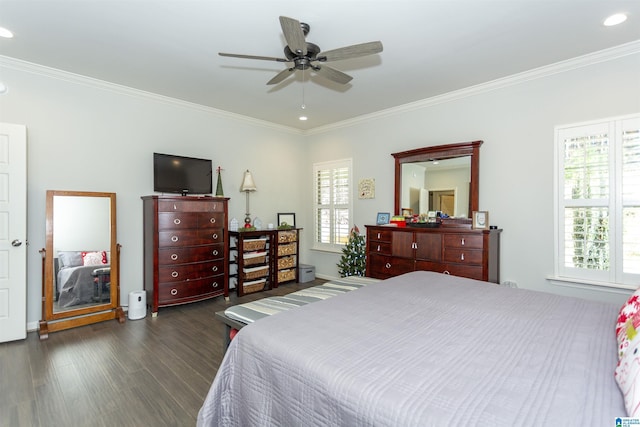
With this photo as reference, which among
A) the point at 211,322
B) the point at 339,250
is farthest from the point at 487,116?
the point at 211,322

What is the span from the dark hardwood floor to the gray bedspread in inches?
36.9

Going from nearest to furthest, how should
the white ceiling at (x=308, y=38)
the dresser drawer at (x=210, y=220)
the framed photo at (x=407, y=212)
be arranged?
the white ceiling at (x=308, y=38)
the dresser drawer at (x=210, y=220)
the framed photo at (x=407, y=212)

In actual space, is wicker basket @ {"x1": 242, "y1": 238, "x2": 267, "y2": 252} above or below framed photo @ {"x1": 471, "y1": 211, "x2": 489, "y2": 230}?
below

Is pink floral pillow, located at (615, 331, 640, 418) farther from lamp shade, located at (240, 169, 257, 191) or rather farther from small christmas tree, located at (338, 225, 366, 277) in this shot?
lamp shade, located at (240, 169, 257, 191)

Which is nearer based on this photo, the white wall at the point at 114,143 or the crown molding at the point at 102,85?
the crown molding at the point at 102,85

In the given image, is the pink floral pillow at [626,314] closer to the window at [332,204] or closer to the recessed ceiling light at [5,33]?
the window at [332,204]

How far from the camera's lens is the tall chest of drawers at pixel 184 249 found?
372cm

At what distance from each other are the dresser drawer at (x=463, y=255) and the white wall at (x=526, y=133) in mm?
523

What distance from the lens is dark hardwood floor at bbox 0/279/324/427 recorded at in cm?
194

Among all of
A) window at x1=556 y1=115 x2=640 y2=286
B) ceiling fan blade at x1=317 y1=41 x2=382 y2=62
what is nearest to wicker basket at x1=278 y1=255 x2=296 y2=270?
A: ceiling fan blade at x1=317 y1=41 x2=382 y2=62

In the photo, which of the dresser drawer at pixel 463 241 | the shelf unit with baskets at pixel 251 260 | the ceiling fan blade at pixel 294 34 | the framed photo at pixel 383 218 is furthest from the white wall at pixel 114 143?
the dresser drawer at pixel 463 241

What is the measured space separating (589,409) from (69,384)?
305cm

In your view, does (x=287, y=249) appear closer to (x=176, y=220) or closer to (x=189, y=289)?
(x=189, y=289)

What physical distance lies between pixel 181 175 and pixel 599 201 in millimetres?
4812
